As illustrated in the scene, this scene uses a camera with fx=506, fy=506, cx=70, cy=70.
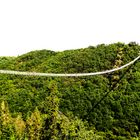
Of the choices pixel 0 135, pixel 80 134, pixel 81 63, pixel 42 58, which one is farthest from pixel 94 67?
pixel 0 135

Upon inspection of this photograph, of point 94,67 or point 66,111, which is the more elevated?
point 94,67

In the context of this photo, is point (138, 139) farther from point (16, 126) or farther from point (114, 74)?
point (114, 74)

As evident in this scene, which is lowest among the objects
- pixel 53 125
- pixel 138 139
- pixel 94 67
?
pixel 138 139

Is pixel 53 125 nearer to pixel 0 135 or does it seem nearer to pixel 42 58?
pixel 0 135

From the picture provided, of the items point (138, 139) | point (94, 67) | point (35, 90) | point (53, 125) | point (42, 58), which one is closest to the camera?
point (53, 125)

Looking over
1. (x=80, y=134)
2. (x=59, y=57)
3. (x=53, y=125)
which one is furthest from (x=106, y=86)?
(x=53, y=125)

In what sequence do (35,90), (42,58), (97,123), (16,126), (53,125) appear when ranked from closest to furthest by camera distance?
(53,125) → (16,126) → (97,123) → (35,90) → (42,58)

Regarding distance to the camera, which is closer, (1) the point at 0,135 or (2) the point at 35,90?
(1) the point at 0,135
